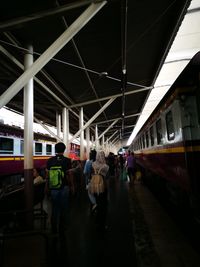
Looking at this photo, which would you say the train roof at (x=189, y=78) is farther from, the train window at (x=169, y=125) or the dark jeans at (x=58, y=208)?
the dark jeans at (x=58, y=208)

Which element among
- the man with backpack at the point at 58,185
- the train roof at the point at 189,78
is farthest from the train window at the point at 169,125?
the man with backpack at the point at 58,185

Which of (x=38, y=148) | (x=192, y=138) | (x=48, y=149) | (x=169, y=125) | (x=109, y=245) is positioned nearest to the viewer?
(x=192, y=138)

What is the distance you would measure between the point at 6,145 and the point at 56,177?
742cm

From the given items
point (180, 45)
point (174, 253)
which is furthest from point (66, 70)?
point (174, 253)

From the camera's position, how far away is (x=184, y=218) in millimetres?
5508

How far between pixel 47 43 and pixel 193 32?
16.7 ft

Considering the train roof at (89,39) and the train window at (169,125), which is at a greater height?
the train roof at (89,39)

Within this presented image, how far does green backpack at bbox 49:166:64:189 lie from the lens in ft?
13.5

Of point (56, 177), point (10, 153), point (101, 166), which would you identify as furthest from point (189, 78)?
point (10, 153)

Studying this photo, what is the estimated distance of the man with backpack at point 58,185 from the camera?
13.6 feet

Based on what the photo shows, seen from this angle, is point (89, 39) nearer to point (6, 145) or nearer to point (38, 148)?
point (6, 145)

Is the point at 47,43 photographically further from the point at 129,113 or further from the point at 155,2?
the point at 129,113

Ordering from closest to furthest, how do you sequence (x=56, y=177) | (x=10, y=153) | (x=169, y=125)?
1. (x=56, y=177)
2. (x=169, y=125)
3. (x=10, y=153)

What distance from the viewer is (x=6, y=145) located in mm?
10625
